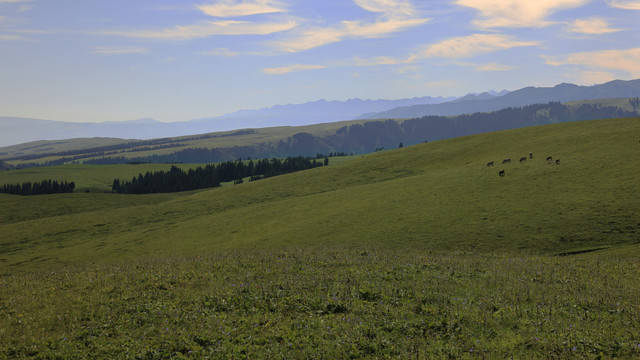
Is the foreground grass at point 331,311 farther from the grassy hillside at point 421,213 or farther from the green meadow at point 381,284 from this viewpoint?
the grassy hillside at point 421,213

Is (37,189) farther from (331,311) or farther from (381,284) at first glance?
(331,311)

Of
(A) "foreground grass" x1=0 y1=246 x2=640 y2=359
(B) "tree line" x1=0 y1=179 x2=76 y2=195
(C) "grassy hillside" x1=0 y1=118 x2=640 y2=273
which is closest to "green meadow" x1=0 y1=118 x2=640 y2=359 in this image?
(A) "foreground grass" x1=0 y1=246 x2=640 y2=359

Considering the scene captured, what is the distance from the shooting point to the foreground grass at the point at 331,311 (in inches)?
482

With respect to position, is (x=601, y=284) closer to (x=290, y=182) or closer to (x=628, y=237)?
(x=628, y=237)

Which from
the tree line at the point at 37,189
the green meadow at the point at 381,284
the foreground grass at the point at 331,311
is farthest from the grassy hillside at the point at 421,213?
the tree line at the point at 37,189

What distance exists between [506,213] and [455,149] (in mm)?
55028

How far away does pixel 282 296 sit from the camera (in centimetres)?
1712

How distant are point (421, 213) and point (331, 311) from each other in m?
32.5

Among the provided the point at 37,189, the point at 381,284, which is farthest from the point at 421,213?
the point at 37,189

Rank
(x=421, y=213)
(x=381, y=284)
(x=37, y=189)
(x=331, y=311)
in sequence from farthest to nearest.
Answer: (x=37, y=189), (x=421, y=213), (x=381, y=284), (x=331, y=311)

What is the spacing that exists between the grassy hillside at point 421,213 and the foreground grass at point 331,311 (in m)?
14.0

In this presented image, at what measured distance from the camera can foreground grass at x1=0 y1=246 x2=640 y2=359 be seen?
40.2ft

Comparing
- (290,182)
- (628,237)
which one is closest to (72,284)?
(628,237)

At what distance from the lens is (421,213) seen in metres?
46.0
